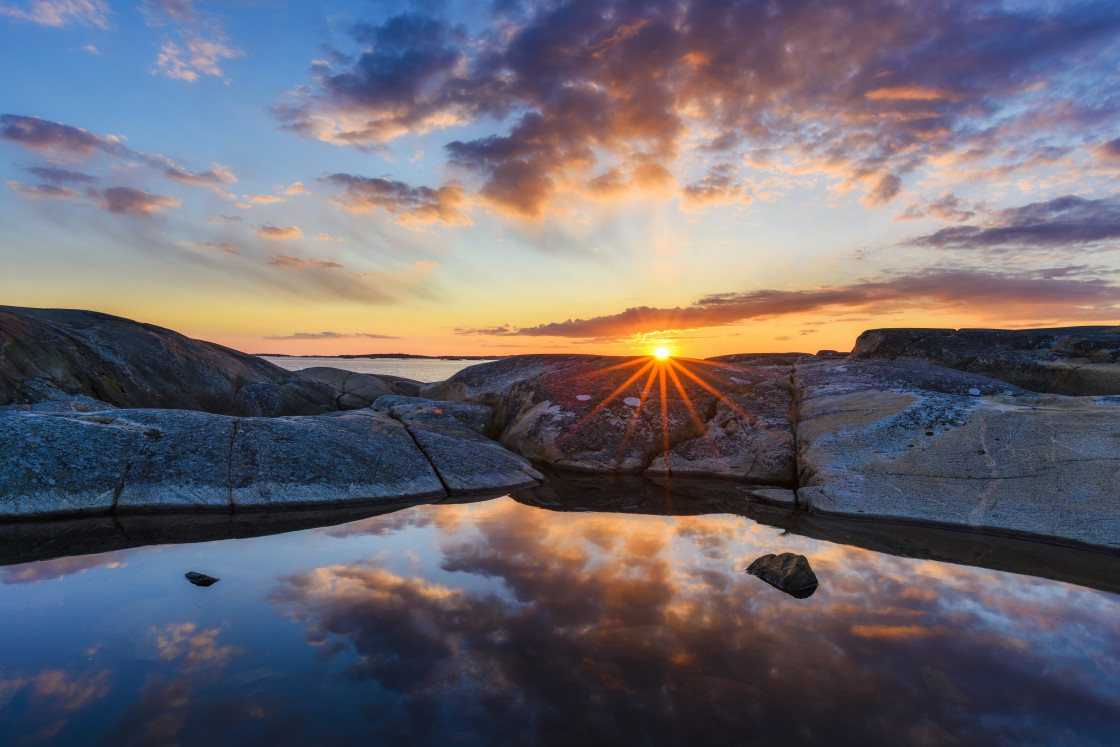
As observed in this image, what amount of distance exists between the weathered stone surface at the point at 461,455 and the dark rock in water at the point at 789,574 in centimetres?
596

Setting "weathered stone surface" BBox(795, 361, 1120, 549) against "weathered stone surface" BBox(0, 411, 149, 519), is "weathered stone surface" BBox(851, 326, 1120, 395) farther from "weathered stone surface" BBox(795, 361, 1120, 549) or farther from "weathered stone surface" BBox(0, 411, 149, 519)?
"weathered stone surface" BBox(0, 411, 149, 519)

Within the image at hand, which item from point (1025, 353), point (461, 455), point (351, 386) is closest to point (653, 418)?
point (461, 455)

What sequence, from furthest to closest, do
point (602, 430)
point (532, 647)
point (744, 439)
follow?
1. point (602, 430)
2. point (744, 439)
3. point (532, 647)

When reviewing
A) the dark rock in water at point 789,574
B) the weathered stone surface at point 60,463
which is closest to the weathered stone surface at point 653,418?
the dark rock in water at point 789,574

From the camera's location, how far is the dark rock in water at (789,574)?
19.9 feet

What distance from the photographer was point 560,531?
829cm

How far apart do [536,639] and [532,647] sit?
0.15m

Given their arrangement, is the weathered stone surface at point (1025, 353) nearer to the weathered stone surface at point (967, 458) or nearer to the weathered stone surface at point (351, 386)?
the weathered stone surface at point (967, 458)

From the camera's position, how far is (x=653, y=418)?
14.2m

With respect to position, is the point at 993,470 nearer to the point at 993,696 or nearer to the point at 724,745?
the point at 993,696

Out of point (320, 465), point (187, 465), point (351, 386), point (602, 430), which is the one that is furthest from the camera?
point (351, 386)

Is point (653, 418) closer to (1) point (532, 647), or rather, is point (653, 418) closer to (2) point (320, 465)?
(2) point (320, 465)

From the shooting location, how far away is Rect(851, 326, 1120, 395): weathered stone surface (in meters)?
13.1

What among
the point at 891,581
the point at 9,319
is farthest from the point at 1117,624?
the point at 9,319
